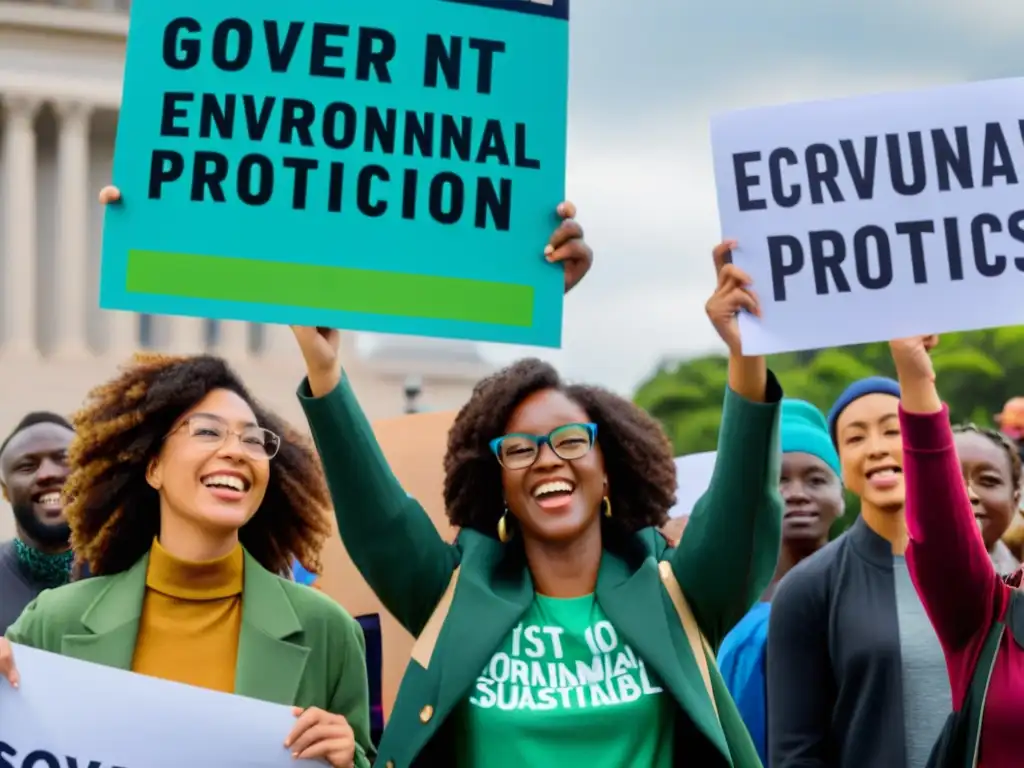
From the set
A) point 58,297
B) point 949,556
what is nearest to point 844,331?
point 949,556

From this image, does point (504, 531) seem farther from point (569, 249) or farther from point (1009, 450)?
point (1009, 450)

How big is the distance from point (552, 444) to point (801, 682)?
1265mm

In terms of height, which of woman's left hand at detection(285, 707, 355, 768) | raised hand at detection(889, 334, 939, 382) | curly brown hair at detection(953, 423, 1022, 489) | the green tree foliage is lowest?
woman's left hand at detection(285, 707, 355, 768)

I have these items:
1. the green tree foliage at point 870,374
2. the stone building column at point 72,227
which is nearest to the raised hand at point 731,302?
the green tree foliage at point 870,374

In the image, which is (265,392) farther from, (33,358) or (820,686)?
(820,686)

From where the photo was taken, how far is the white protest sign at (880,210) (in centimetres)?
473

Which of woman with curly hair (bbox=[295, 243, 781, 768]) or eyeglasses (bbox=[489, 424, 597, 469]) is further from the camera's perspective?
eyeglasses (bbox=[489, 424, 597, 469])

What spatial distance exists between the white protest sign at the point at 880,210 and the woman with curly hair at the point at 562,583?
0.14m

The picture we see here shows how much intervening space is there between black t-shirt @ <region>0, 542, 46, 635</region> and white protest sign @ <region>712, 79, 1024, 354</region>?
129 inches

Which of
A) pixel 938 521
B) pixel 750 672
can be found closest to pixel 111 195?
pixel 938 521

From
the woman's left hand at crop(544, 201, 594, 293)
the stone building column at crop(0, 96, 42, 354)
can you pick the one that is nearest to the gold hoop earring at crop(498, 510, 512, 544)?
the woman's left hand at crop(544, 201, 594, 293)

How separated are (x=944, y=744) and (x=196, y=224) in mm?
2167

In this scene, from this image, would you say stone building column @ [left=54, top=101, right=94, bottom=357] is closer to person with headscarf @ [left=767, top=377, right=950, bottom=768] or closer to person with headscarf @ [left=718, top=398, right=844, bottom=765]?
person with headscarf @ [left=718, top=398, right=844, bottom=765]

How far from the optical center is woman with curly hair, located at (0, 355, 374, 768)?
4789 mm
